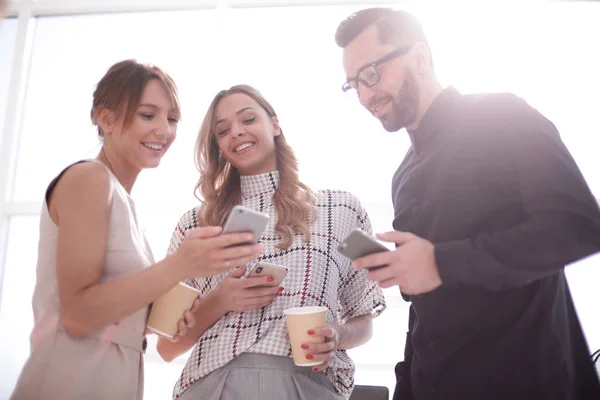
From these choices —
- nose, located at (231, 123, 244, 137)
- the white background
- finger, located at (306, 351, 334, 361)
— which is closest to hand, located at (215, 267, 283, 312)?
finger, located at (306, 351, 334, 361)

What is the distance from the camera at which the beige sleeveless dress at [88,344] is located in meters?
1.03

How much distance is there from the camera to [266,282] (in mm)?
1378

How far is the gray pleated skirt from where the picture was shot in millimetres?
1341

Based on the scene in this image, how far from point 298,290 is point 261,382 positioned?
291 millimetres

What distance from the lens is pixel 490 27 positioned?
3.31m

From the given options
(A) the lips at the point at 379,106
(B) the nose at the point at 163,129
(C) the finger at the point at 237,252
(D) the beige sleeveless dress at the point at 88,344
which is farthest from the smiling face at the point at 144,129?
(A) the lips at the point at 379,106

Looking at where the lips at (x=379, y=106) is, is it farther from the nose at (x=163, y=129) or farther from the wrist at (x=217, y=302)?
the wrist at (x=217, y=302)

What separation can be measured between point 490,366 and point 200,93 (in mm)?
2819

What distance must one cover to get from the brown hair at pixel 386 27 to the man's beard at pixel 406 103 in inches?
4.5

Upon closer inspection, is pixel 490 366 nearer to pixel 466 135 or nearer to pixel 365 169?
pixel 466 135

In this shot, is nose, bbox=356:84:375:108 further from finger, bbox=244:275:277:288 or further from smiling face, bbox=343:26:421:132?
finger, bbox=244:275:277:288

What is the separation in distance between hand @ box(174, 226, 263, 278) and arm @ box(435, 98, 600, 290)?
421 millimetres

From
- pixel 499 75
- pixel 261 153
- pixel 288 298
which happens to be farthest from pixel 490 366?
pixel 499 75

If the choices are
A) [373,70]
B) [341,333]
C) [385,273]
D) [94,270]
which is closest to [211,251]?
[94,270]
